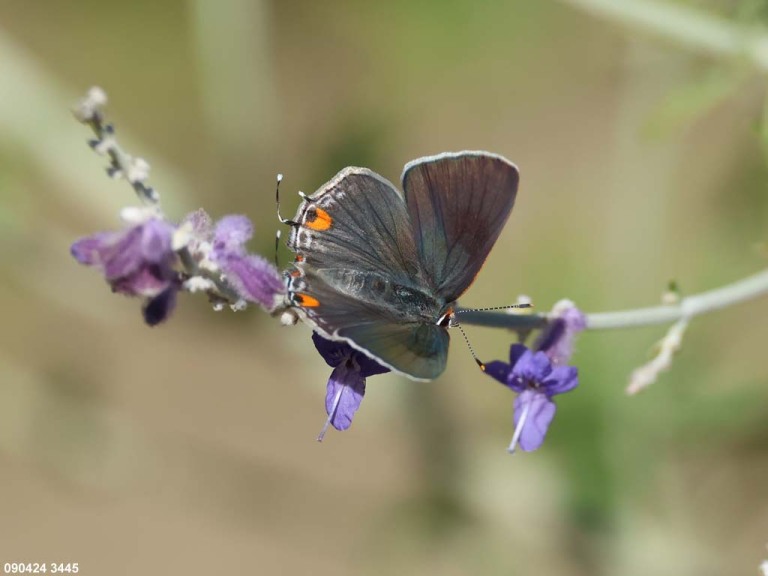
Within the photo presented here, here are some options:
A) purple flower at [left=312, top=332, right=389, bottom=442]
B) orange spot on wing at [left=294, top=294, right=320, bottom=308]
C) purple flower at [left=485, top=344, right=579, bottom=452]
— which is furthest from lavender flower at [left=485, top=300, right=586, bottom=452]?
orange spot on wing at [left=294, top=294, right=320, bottom=308]

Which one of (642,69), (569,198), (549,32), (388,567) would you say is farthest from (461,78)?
(388,567)

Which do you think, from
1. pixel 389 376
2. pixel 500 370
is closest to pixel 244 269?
pixel 500 370

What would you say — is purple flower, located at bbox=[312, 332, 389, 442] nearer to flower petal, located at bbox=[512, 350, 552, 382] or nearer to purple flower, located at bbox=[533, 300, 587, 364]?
flower petal, located at bbox=[512, 350, 552, 382]

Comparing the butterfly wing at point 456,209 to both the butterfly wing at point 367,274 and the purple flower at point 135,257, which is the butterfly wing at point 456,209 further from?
the purple flower at point 135,257

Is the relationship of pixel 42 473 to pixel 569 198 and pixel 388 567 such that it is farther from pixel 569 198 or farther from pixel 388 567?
pixel 569 198

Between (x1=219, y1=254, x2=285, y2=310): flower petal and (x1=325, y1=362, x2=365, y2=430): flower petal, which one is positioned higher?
(x1=219, y1=254, x2=285, y2=310): flower petal

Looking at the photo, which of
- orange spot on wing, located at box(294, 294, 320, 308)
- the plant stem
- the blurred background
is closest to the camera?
orange spot on wing, located at box(294, 294, 320, 308)

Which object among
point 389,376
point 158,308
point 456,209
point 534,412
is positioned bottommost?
point 158,308

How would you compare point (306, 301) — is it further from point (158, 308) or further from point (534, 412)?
point (534, 412)
